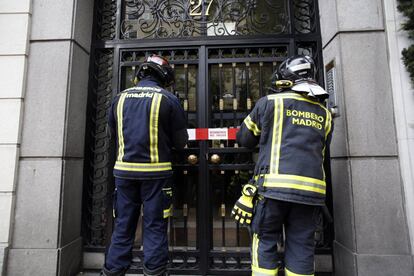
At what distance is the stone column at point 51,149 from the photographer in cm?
295

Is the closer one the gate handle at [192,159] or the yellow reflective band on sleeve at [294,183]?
the yellow reflective band on sleeve at [294,183]

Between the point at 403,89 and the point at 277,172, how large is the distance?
72.5 inches

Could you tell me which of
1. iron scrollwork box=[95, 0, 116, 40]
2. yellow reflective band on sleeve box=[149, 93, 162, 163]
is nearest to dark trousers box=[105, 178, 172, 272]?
yellow reflective band on sleeve box=[149, 93, 162, 163]

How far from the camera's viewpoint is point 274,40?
3.58 meters

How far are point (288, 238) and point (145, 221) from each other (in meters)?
1.29

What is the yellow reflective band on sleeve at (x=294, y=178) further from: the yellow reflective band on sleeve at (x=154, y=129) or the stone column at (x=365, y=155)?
the yellow reflective band on sleeve at (x=154, y=129)

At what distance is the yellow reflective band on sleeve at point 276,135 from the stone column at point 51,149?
7.72 feet

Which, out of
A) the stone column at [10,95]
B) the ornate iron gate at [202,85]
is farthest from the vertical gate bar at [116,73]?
the stone column at [10,95]

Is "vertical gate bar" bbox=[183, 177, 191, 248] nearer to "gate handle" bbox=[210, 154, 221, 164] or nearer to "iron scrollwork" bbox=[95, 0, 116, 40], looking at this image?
"gate handle" bbox=[210, 154, 221, 164]

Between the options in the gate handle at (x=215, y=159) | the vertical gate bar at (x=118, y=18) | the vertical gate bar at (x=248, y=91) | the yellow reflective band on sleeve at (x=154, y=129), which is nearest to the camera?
the yellow reflective band on sleeve at (x=154, y=129)

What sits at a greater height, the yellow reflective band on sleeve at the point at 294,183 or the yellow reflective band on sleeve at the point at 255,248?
the yellow reflective band on sleeve at the point at 294,183

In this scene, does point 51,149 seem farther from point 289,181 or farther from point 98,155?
point 289,181

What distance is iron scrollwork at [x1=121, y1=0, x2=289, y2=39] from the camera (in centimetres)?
371

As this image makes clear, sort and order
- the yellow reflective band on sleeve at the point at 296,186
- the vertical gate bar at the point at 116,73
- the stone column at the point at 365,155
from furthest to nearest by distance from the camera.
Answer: the vertical gate bar at the point at 116,73, the stone column at the point at 365,155, the yellow reflective band on sleeve at the point at 296,186
